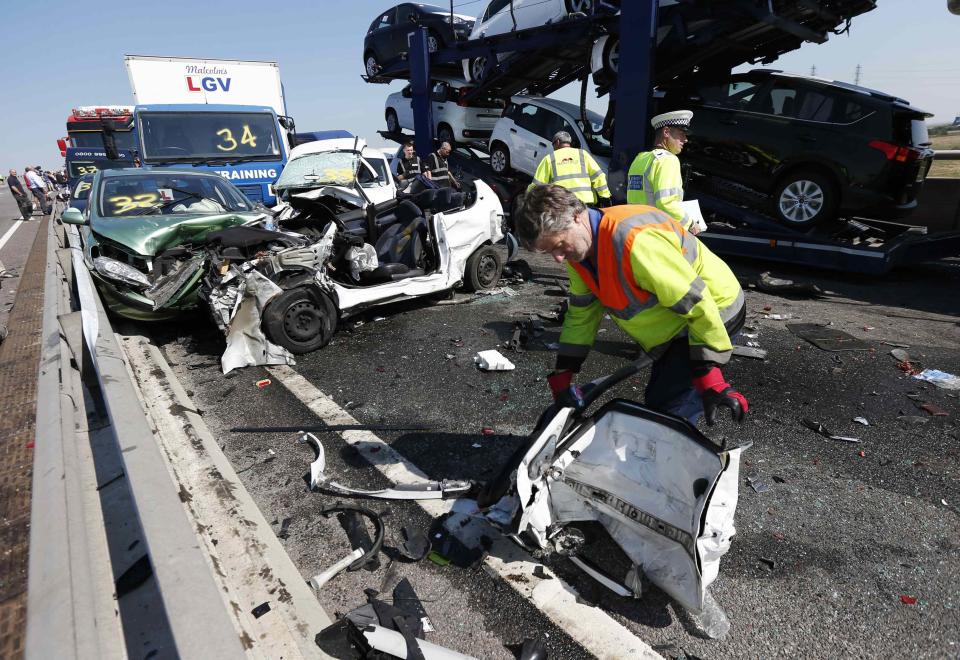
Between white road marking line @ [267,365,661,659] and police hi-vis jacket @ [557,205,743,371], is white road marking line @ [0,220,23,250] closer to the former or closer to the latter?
white road marking line @ [267,365,661,659]

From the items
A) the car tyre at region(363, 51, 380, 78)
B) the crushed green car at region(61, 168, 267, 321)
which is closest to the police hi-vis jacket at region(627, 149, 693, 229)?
the crushed green car at region(61, 168, 267, 321)

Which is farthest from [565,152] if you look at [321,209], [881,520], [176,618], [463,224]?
[176,618]

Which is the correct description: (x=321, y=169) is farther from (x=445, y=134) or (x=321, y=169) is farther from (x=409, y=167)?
(x=445, y=134)

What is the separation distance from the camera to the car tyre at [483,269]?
634cm

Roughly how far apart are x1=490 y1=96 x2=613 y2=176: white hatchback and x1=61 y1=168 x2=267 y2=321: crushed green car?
221 inches

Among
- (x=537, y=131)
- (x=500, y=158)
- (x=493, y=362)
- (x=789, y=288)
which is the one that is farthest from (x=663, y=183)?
(x=500, y=158)

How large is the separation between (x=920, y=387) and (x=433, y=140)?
1004 cm

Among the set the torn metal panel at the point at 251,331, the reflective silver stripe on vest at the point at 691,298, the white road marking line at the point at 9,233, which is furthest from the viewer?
the white road marking line at the point at 9,233

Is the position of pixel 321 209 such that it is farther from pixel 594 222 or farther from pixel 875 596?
pixel 875 596

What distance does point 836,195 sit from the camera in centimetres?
675

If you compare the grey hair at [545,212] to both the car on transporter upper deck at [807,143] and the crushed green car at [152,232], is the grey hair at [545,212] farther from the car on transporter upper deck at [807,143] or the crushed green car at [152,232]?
the car on transporter upper deck at [807,143]

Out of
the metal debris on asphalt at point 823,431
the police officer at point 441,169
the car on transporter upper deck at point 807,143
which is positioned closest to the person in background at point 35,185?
the police officer at point 441,169

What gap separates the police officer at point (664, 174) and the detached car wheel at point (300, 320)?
295cm

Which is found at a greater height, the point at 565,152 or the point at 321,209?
the point at 565,152
